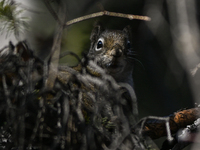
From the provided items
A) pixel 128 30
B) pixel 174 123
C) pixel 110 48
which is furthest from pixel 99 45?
pixel 174 123

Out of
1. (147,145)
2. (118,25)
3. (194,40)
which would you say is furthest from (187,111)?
(118,25)

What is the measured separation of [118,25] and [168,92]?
46cm

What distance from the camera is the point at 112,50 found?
1.02 metres

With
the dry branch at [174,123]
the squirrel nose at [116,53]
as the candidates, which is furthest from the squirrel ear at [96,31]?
the dry branch at [174,123]

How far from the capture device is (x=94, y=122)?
542mm

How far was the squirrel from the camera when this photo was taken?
40.2 inches

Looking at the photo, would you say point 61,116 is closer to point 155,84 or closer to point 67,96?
point 67,96

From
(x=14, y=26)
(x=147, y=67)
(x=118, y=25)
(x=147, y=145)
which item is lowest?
(x=147, y=145)

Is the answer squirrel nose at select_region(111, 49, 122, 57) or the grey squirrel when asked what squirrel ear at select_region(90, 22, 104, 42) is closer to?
the grey squirrel

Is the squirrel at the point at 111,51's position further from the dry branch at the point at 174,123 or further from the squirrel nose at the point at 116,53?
the dry branch at the point at 174,123

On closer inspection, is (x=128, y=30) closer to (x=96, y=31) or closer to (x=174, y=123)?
(x=96, y=31)

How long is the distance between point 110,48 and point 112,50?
0.05 meters

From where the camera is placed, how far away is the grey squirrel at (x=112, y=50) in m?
1.03

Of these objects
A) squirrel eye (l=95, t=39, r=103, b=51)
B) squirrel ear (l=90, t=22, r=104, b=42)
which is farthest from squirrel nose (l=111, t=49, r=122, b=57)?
squirrel ear (l=90, t=22, r=104, b=42)
